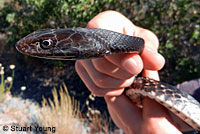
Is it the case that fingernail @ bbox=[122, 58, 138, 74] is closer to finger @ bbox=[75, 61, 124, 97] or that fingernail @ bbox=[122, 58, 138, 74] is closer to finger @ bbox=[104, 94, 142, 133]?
finger @ bbox=[75, 61, 124, 97]

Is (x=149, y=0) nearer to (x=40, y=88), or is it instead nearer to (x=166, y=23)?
(x=166, y=23)

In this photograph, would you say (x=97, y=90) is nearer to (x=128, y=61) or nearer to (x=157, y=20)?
(x=128, y=61)

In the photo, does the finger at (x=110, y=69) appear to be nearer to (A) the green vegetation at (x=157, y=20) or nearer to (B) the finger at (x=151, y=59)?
(B) the finger at (x=151, y=59)

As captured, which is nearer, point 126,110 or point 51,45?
point 51,45

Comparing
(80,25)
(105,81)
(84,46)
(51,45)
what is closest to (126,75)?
(105,81)

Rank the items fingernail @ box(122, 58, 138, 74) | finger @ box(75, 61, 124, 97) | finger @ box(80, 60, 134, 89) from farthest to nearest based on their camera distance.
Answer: finger @ box(75, 61, 124, 97) → finger @ box(80, 60, 134, 89) → fingernail @ box(122, 58, 138, 74)

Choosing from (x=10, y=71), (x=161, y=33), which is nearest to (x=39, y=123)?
(x=10, y=71)

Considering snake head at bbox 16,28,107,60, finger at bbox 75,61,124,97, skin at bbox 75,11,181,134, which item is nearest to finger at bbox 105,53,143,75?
skin at bbox 75,11,181,134

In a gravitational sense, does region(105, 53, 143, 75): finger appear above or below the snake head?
below

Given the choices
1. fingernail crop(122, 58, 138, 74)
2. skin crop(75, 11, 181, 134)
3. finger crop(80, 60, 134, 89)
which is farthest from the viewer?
finger crop(80, 60, 134, 89)
